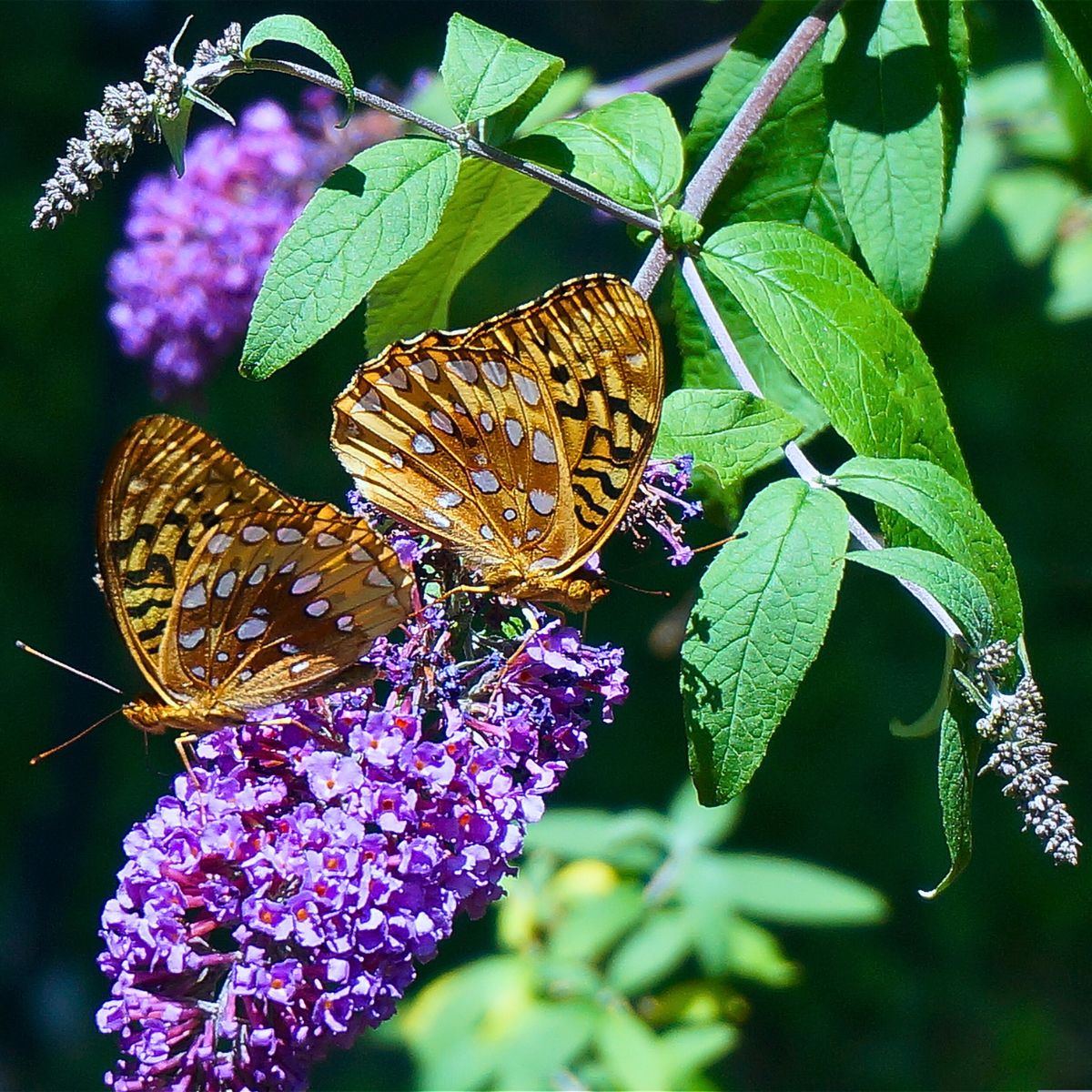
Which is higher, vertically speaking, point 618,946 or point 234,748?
point 234,748

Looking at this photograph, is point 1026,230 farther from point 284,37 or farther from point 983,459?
point 284,37

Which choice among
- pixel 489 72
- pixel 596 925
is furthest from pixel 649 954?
pixel 489 72

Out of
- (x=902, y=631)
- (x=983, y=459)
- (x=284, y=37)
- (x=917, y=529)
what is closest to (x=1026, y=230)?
(x=983, y=459)

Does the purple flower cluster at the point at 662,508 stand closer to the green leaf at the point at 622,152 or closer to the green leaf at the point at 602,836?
the green leaf at the point at 622,152

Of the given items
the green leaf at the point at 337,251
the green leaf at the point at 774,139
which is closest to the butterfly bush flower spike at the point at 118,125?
the green leaf at the point at 337,251

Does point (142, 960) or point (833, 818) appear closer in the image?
point (142, 960)

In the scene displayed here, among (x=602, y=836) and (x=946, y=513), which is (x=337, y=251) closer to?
(x=946, y=513)
